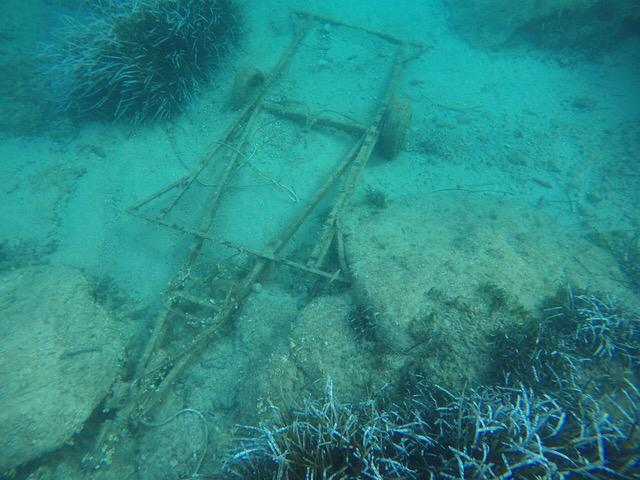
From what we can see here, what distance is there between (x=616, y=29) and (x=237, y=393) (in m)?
10.2

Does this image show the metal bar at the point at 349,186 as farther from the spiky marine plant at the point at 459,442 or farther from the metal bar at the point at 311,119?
the spiky marine plant at the point at 459,442

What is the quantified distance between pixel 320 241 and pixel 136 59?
16.1 feet

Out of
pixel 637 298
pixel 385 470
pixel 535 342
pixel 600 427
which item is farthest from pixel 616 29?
pixel 385 470

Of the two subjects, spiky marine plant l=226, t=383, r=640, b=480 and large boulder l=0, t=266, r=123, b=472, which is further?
large boulder l=0, t=266, r=123, b=472

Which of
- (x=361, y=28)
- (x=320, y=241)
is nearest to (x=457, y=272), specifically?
(x=320, y=241)

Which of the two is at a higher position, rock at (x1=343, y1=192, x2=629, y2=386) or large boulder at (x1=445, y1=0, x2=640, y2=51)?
large boulder at (x1=445, y1=0, x2=640, y2=51)

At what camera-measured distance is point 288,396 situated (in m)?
3.23

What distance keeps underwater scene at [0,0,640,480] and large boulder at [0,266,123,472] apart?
0.02 m

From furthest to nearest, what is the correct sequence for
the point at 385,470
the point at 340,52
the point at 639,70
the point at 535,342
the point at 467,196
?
the point at 340,52
the point at 639,70
the point at 467,196
the point at 535,342
the point at 385,470

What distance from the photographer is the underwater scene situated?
2.78 meters

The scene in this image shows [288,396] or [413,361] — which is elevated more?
[413,361]

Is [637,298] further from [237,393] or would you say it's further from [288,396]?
[237,393]

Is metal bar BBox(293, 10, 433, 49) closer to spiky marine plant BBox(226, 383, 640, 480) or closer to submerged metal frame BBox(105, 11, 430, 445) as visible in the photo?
submerged metal frame BBox(105, 11, 430, 445)

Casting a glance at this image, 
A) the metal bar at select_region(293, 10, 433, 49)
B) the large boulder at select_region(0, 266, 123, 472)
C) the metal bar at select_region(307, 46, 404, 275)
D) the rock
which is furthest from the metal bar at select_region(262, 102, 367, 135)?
the large boulder at select_region(0, 266, 123, 472)
